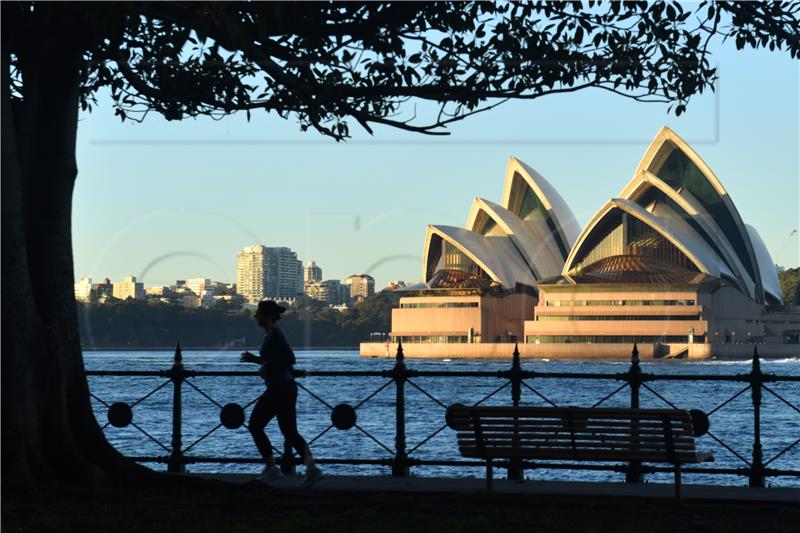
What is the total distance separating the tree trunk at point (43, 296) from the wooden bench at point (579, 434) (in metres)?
2.56

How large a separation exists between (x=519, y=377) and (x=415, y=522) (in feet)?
11.2

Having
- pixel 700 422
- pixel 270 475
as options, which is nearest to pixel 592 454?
pixel 700 422

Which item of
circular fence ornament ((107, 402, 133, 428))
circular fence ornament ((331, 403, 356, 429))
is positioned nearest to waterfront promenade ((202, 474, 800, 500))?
circular fence ornament ((331, 403, 356, 429))

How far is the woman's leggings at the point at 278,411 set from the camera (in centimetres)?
1057

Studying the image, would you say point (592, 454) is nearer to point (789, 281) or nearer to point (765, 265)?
point (765, 265)

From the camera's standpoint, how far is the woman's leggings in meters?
10.6

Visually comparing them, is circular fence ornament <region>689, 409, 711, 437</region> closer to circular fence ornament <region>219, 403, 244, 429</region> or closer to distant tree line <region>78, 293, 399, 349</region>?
circular fence ornament <region>219, 403, 244, 429</region>

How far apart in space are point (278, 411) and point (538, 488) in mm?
2176

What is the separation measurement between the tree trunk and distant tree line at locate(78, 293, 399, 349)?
93328mm

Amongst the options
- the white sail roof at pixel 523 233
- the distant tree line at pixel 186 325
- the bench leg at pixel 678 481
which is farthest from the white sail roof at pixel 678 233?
the bench leg at pixel 678 481

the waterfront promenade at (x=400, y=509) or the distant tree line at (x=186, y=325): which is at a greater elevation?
the distant tree line at (x=186, y=325)

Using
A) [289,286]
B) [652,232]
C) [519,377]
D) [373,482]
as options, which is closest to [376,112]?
[519,377]

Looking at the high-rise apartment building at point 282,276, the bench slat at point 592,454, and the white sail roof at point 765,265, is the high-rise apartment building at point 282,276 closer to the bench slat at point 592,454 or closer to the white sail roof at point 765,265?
the white sail roof at point 765,265

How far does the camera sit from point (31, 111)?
10461 millimetres
